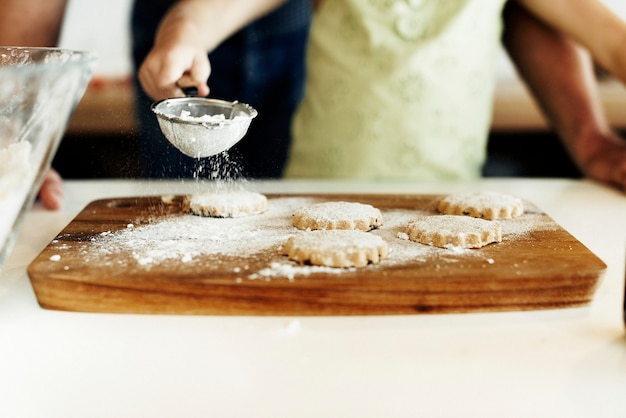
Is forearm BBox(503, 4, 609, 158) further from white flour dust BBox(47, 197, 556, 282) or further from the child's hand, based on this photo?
the child's hand

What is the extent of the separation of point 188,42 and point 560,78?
3.12 feet

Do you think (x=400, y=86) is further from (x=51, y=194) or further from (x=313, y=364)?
A: (x=313, y=364)

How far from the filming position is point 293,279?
0.68 metres

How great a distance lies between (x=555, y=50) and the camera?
1495 mm

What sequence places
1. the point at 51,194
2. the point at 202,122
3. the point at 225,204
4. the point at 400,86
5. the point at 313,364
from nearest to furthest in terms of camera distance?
the point at 313,364 < the point at 202,122 < the point at 225,204 < the point at 51,194 < the point at 400,86

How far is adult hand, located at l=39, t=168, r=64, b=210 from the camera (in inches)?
42.8

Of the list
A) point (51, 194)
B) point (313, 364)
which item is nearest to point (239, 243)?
point (313, 364)

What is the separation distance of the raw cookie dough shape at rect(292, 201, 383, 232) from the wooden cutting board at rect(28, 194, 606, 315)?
3.0 inches

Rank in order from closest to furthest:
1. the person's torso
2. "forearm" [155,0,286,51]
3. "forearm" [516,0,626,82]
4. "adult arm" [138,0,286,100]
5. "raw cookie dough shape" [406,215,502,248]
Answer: "raw cookie dough shape" [406,215,502,248] < "adult arm" [138,0,286,100] < "forearm" [155,0,286,51] < "forearm" [516,0,626,82] < the person's torso

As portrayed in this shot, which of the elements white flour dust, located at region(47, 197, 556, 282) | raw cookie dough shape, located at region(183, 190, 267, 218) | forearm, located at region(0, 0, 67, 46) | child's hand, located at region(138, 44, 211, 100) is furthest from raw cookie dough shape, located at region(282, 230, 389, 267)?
forearm, located at region(0, 0, 67, 46)

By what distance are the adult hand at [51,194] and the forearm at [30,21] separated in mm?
329

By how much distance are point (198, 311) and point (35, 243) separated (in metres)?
0.36

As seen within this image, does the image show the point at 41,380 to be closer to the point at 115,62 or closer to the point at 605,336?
the point at 605,336

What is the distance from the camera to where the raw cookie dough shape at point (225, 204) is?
93 cm
